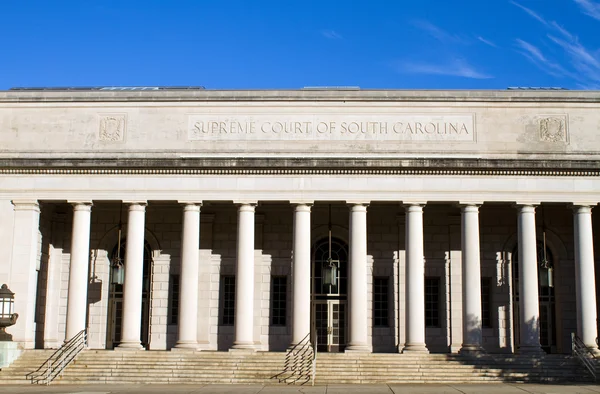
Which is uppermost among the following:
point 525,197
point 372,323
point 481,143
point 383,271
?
point 481,143

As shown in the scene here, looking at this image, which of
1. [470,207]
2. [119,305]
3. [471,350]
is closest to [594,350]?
[471,350]

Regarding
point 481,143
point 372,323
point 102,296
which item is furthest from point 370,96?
point 102,296

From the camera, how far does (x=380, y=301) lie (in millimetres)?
38281

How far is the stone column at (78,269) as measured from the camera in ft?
113

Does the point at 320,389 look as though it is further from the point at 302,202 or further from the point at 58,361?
the point at 58,361

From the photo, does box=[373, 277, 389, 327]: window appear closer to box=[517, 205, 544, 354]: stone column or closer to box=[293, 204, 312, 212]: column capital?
box=[293, 204, 312, 212]: column capital

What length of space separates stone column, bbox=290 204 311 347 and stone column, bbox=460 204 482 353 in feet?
21.3

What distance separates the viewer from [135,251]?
3503cm

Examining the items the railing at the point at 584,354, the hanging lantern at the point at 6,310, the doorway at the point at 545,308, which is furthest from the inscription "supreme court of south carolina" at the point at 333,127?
the hanging lantern at the point at 6,310

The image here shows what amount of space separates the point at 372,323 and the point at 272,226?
6.43 meters

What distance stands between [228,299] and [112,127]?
9.52 meters

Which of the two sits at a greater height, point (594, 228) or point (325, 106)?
point (325, 106)

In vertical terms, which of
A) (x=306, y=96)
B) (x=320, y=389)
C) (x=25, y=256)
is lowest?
(x=320, y=389)

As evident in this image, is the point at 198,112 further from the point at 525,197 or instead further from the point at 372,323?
the point at 525,197
